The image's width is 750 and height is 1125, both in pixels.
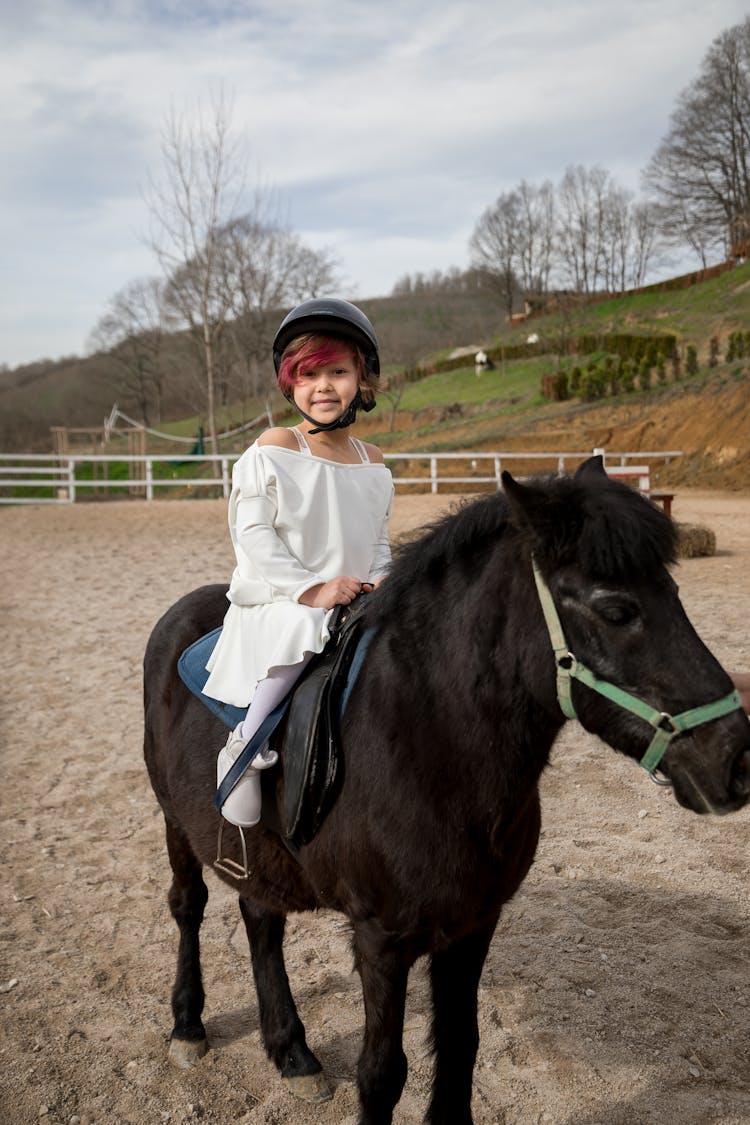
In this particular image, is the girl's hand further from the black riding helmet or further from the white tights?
the black riding helmet

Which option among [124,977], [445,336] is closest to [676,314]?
[445,336]

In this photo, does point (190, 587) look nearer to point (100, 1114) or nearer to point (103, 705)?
point (103, 705)

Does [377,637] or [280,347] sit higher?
[280,347]

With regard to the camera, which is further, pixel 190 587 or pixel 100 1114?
pixel 190 587

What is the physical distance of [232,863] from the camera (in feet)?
8.61

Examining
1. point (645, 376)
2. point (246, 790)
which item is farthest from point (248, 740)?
point (645, 376)

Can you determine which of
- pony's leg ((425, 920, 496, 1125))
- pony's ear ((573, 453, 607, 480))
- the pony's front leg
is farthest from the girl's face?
pony's leg ((425, 920, 496, 1125))

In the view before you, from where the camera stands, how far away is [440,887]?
1.99 m

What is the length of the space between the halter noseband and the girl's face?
38.0 inches

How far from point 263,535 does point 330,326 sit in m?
0.67

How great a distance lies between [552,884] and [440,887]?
217 centimetres

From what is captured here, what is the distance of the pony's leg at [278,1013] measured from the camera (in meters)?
2.74

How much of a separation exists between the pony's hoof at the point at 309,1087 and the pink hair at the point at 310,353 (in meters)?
2.23

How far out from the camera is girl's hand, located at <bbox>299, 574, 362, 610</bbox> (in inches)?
90.5
